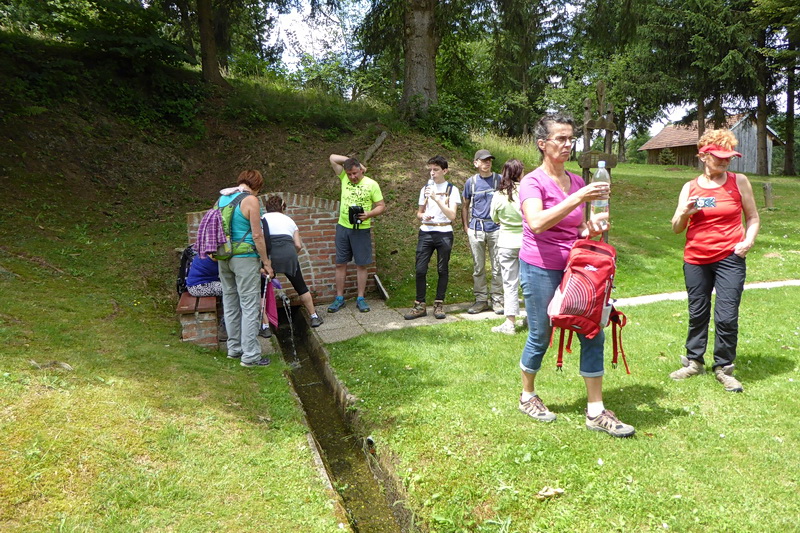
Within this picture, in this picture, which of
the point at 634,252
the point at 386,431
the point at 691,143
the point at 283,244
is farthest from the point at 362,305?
the point at 691,143

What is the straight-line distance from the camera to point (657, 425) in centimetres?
363

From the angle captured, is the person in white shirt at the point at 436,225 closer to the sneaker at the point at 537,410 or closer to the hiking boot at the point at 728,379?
the sneaker at the point at 537,410

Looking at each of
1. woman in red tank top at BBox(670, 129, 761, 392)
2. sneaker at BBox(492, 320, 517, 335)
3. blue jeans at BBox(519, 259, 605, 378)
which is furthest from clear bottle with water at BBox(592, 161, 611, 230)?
sneaker at BBox(492, 320, 517, 335)

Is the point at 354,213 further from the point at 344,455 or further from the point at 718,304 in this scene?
the point at 718,304

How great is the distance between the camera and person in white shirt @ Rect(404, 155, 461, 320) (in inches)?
253

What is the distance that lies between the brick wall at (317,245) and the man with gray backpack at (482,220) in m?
1.87

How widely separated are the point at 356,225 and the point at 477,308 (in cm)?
189

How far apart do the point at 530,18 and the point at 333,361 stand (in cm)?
1083

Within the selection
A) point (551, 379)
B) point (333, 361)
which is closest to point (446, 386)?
point (551, 379)

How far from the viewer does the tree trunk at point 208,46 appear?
42.0ft

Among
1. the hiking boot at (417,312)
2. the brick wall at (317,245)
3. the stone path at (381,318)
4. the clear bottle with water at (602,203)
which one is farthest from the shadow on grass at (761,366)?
the brick wall at (317,245)

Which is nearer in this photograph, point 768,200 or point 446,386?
point 446,386

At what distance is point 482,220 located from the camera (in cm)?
649

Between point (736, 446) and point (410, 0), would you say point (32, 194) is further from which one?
point (736, 446)
